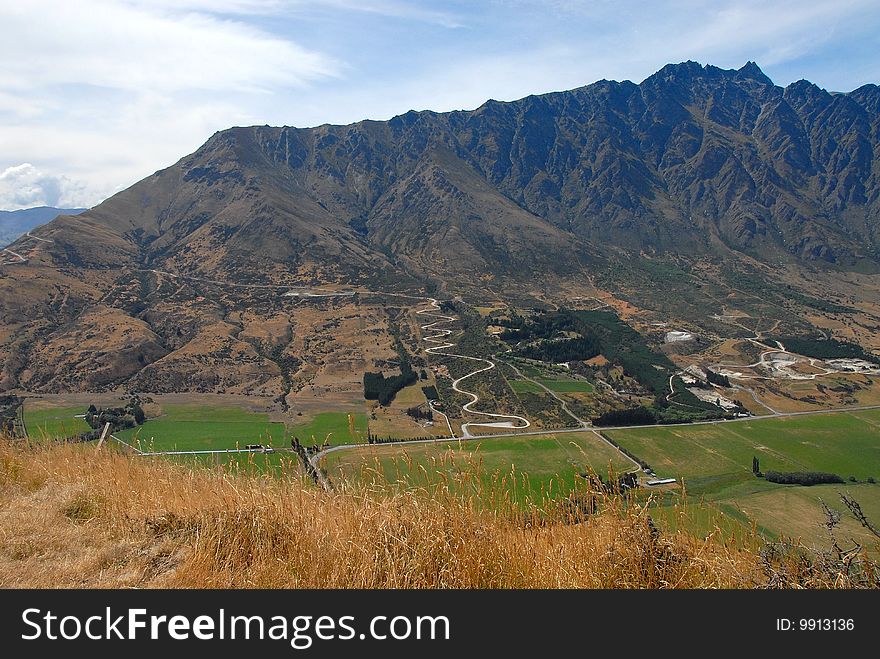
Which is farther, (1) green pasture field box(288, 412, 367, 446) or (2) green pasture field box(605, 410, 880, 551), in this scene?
(1) green pasture field box(288, 412, 367, 446)

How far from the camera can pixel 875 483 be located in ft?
141

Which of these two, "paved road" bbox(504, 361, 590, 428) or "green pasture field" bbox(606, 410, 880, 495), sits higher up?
"paved road" bbox(504, 361, 590, 428)

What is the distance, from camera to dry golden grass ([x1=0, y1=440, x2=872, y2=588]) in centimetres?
428

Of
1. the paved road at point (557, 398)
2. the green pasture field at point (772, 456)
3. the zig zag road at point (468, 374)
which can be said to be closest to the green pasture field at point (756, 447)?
the green pasture field at point (772, 456)

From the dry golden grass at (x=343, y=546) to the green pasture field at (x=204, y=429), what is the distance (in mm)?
43462

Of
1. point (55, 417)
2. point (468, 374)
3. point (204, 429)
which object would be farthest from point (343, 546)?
point (55, 417)

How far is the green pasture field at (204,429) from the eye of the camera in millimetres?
48497

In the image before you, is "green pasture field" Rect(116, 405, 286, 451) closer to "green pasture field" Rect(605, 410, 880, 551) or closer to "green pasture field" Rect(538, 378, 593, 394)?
"green pasture field" Rect(538, 378, 593, 394)

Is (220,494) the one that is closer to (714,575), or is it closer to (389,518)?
(389,518)

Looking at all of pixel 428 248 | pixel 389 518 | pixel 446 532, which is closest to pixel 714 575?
pixel 446 532

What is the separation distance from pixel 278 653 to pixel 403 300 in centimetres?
10951

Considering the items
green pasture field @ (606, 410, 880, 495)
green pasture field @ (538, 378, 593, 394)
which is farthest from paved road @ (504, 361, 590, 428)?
green pasture field @ (606, 410, 880, 495)

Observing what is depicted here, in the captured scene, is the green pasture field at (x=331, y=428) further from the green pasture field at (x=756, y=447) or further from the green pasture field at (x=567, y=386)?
the green pasture field at (x=756, y=447)

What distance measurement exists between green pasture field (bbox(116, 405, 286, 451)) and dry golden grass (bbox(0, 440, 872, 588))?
43.5 m
